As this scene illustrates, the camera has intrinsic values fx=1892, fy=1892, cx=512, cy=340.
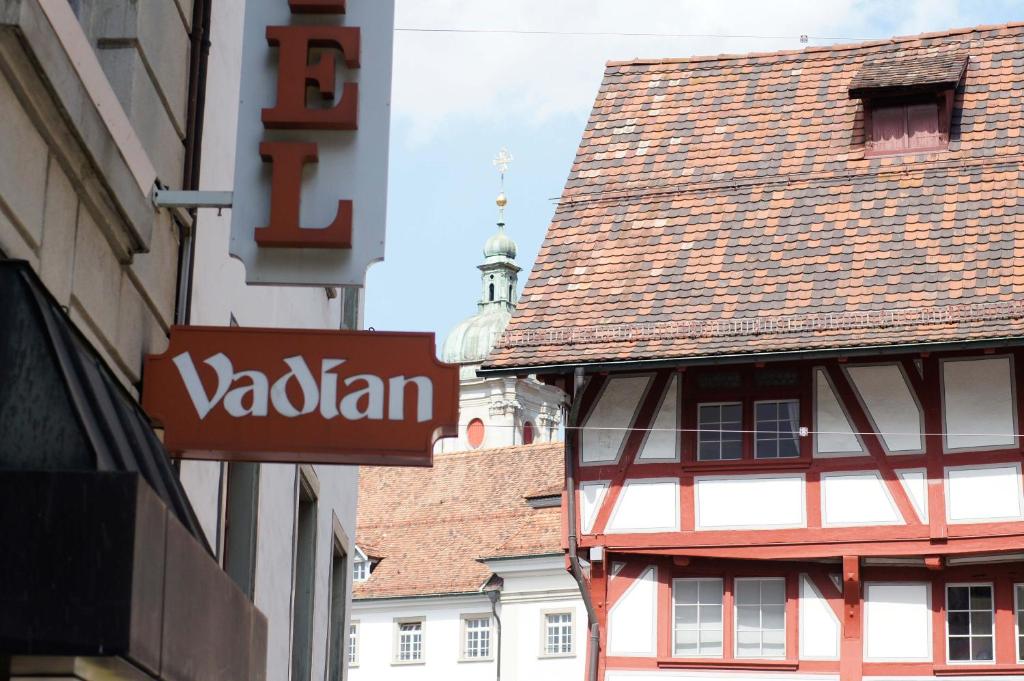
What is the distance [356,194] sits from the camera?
24.5ft

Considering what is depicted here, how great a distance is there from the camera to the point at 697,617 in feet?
67.7

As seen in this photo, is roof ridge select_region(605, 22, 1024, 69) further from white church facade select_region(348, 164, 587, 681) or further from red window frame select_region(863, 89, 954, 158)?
white church facade select_region(348, 164, 587, 681)

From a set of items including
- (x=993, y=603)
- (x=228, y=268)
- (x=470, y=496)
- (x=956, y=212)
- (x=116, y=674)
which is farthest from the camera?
(x=470, y=496)

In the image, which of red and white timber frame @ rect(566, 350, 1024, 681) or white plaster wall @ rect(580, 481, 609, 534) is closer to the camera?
red and white timber frame @ rect(566, 350, 1024, 681)

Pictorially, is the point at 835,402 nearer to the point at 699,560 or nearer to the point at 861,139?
the point at 699,560

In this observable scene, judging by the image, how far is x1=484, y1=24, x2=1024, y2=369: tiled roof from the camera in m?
20.2

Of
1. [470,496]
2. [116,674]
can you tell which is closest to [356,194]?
[116,674]

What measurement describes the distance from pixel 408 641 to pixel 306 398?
136ft

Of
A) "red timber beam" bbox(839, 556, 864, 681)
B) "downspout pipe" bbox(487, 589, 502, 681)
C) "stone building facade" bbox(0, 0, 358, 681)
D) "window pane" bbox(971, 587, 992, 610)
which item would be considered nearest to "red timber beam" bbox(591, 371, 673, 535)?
"red timber beam" bbox(839, 556, 864, 681)

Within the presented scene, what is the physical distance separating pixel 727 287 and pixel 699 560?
3.06 metres

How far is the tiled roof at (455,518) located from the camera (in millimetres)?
46062

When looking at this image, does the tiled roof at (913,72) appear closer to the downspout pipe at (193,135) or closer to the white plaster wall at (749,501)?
the white plaster wall at (749,501)

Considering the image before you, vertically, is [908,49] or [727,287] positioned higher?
[908,49]

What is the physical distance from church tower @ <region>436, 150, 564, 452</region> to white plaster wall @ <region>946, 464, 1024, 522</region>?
57205 millimetres
